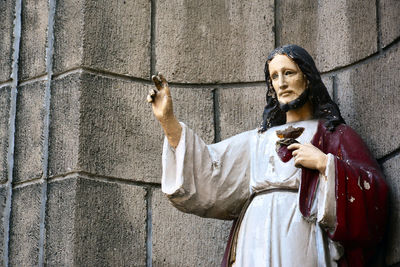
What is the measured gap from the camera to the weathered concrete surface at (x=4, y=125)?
21.5 feet

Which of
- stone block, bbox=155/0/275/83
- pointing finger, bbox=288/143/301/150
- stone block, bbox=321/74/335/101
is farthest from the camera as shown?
stone block, bbox=155/0/275/83

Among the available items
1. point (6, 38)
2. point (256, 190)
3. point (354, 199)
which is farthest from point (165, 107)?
point (6, 38)

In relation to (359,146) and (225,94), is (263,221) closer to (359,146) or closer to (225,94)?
(359,146)

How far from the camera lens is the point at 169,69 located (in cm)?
673

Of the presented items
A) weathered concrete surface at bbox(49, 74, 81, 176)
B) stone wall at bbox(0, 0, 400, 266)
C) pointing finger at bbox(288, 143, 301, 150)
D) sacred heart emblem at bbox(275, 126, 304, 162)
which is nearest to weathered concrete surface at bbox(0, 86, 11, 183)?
stone wall at bbox(0, 0, 400, 266)

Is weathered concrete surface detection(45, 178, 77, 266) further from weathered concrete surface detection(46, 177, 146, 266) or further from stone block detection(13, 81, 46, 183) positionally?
stone block detection(13, 81, 46, 183)

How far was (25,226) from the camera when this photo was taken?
636 centimetres

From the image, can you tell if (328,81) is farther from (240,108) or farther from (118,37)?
(118,37)

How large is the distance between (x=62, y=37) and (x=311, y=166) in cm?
188

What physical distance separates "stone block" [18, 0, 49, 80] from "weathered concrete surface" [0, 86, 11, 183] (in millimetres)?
131

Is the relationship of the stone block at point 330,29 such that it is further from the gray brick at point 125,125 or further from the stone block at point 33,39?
the stone block at point 33,39

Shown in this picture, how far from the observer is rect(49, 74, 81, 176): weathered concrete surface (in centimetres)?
636

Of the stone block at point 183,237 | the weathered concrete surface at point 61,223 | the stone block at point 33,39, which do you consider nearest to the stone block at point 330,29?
the stone block at point 183,237

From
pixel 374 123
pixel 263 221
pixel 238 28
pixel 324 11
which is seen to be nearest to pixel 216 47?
pixel 238 28
